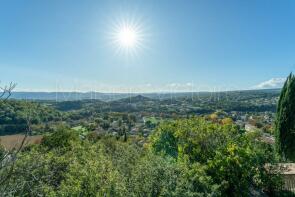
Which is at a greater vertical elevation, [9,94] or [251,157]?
[9,94]

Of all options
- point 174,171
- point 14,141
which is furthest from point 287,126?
point 14,141

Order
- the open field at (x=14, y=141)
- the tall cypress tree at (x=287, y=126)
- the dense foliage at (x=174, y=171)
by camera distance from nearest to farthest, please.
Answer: the open field at (x=14, y=141) → the dense foliage at (x=174, y=171) → the tall cypress tree at (x=287, y=126)

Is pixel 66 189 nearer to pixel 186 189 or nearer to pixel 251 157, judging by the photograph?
pixel 186 189

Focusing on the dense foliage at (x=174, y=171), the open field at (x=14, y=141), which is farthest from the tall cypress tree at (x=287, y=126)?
the open field at (x=14, y=141)

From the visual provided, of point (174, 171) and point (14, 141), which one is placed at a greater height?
point (14, 141)

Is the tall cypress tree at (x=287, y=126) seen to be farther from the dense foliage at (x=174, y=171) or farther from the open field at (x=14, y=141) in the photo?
the open field at (x=14, y=141)

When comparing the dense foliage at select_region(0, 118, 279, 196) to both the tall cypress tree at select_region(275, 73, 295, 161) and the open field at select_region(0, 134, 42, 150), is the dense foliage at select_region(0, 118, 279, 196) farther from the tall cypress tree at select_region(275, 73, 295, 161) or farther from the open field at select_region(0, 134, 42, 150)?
the tall cypress tree at select_region(275, 73, 295, 161)

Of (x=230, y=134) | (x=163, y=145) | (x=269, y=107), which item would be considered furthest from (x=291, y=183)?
(x=269, y=107)

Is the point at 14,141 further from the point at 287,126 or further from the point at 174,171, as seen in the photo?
the point at 287,126
